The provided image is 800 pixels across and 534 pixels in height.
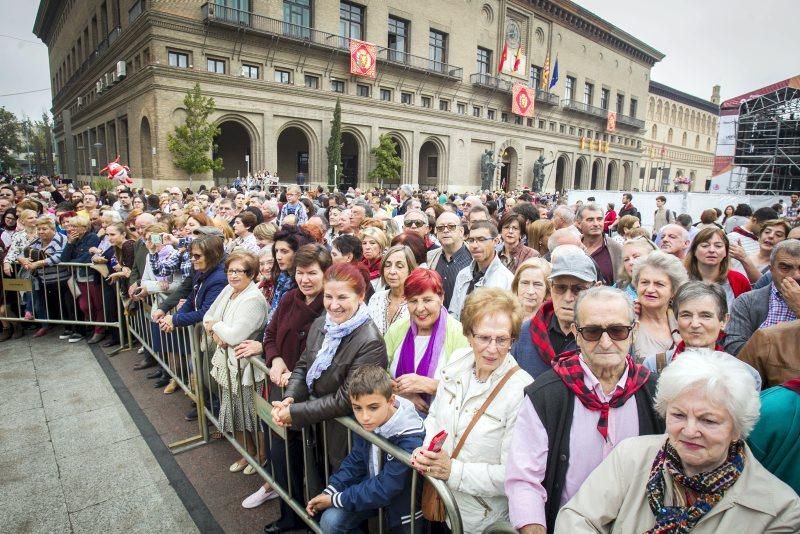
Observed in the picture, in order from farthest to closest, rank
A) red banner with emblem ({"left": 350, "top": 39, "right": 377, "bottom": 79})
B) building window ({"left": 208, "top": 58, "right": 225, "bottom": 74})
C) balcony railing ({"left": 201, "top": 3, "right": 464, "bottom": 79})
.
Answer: red banner with emblem ({"left": 350, "top": 39, "right": 377, "bottom": 79}), building window ({"left": 208, "top": 58, "right": 225, "bottom": 74}), balcony railing ({"left": 201, "top": 3, "right": 464, "bottom": 79})

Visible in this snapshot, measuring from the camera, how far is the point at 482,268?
3930 millimetres

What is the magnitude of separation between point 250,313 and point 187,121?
22.7 meters

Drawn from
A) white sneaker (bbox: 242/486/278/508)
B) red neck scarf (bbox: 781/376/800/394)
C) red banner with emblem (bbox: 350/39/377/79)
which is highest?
red banner with emblem (bbox: 350/39/377/79)

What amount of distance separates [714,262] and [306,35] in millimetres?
29419

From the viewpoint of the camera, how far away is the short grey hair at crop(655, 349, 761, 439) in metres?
1.43

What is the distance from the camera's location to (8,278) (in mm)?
6266

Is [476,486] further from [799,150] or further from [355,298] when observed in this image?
[799,150]

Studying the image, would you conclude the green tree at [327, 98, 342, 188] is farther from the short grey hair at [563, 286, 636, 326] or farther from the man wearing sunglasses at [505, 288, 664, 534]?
the man wearing sunglasses at [505, 288, 664, 534]

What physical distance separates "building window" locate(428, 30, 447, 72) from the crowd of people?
33.7 meters

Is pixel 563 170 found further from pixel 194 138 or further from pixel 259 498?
pixel 259 498

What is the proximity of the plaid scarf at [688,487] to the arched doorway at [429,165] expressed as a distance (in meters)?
36.5

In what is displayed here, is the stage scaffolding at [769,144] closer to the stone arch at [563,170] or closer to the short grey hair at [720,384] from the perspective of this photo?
the stone arch at [563,170]

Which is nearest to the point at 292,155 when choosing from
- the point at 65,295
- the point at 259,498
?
the point at 65,295

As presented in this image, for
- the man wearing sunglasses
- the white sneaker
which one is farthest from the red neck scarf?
the white sneaker
